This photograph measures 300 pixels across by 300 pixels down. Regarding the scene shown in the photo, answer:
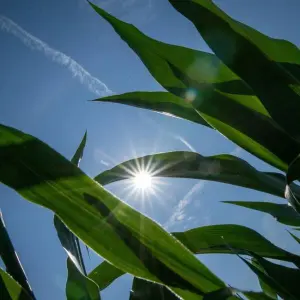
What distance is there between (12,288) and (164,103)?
38cm

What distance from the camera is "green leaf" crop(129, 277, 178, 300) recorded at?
1.59 feet

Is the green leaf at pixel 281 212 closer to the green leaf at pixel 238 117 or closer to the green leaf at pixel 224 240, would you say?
the green leaf at pixel 224 240

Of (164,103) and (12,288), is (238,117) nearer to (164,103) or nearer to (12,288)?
(164,103)

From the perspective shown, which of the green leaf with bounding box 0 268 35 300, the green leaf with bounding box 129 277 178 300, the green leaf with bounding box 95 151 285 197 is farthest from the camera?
the green leaf with bounding box 95 151 285 197

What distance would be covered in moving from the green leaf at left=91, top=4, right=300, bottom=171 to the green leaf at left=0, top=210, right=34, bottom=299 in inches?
11.6

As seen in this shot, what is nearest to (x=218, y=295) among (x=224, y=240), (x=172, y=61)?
(x=224, y=240)

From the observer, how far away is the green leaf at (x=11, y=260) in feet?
1.23

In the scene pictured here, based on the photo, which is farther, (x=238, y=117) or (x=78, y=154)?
(x=78, y=154)

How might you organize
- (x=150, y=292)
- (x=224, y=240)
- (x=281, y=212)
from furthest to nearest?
(x=281, y=212) → (x=224, y=240) → (x=150, y=292)

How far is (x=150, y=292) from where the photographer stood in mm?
492

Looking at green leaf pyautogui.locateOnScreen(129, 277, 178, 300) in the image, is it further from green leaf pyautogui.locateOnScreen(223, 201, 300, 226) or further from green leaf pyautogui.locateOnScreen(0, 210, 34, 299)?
green leaf pyautogui.locateOnScreen(223, 201, 300, 226)

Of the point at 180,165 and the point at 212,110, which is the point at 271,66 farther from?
the point at 180,165

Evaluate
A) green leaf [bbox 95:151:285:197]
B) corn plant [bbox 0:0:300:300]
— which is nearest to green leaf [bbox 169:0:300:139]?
corn plant [bbox 0:0:300:300]

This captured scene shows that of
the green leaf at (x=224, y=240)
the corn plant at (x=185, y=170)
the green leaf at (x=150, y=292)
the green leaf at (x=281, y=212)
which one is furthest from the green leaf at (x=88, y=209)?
the green leaf at (x=281, y=212)
